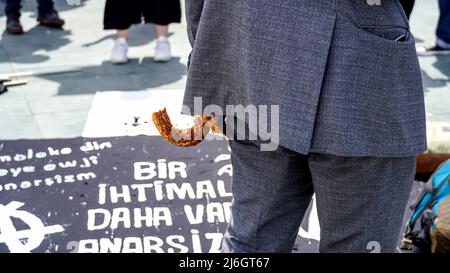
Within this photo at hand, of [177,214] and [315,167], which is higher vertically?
[315,167]

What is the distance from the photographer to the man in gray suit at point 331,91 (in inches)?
Answer: 55.7

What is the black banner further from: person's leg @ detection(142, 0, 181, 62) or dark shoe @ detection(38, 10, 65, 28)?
dark shoe @ detection(38, 10, 65, 28)

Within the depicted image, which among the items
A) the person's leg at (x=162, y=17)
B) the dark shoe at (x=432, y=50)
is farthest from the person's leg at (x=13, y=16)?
the dark shoe at (x=432, y=50)

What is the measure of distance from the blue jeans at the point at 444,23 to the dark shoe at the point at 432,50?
0.06 metres

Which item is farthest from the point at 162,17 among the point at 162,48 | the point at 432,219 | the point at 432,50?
the point at 432,219

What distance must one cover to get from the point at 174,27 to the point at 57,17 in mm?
947

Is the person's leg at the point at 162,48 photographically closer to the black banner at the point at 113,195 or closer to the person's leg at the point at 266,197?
the black banner at the point at 113,195

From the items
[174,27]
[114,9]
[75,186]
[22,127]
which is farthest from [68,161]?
[174,27]

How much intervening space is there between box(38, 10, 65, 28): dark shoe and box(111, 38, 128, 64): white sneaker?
3.24ft

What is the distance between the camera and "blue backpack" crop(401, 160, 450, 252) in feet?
7.81

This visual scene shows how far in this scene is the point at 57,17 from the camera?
18.1 ft

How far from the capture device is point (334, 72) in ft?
4.66

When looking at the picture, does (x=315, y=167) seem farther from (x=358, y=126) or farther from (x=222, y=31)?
(x=222, y=31)

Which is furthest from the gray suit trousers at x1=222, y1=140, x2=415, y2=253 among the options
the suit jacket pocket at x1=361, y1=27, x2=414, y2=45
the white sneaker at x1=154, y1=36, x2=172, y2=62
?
the white sneaker at x1=154, y1=36, x2=172, y2=62
